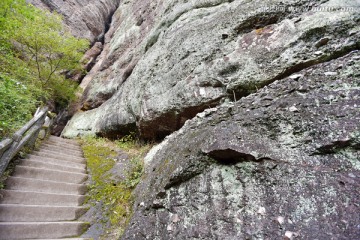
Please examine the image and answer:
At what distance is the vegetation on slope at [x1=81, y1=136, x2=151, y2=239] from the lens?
334cm

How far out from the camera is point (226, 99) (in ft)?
13.2

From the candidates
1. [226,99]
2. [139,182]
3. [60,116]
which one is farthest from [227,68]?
[60,116]

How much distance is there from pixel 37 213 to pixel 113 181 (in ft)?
4.84

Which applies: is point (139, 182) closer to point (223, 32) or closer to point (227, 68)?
point (227, 68)

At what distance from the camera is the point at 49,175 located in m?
4.43

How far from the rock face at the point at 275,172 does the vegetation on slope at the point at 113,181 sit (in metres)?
0.67

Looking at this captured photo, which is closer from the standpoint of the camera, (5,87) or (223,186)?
(223,186)

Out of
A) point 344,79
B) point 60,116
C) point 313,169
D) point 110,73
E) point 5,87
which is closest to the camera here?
point 313,169

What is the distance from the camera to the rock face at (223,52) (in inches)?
129

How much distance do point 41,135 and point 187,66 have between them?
5.91 m

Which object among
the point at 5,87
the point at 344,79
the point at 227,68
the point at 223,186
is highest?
the point at 5,87

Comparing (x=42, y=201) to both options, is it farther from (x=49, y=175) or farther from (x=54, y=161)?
(x=54, y=161)

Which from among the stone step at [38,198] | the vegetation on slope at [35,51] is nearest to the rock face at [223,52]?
the stone step at [38,198]

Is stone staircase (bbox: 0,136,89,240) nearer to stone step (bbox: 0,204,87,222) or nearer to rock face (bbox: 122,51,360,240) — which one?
stone step (bbox: 0,204,87,222)
